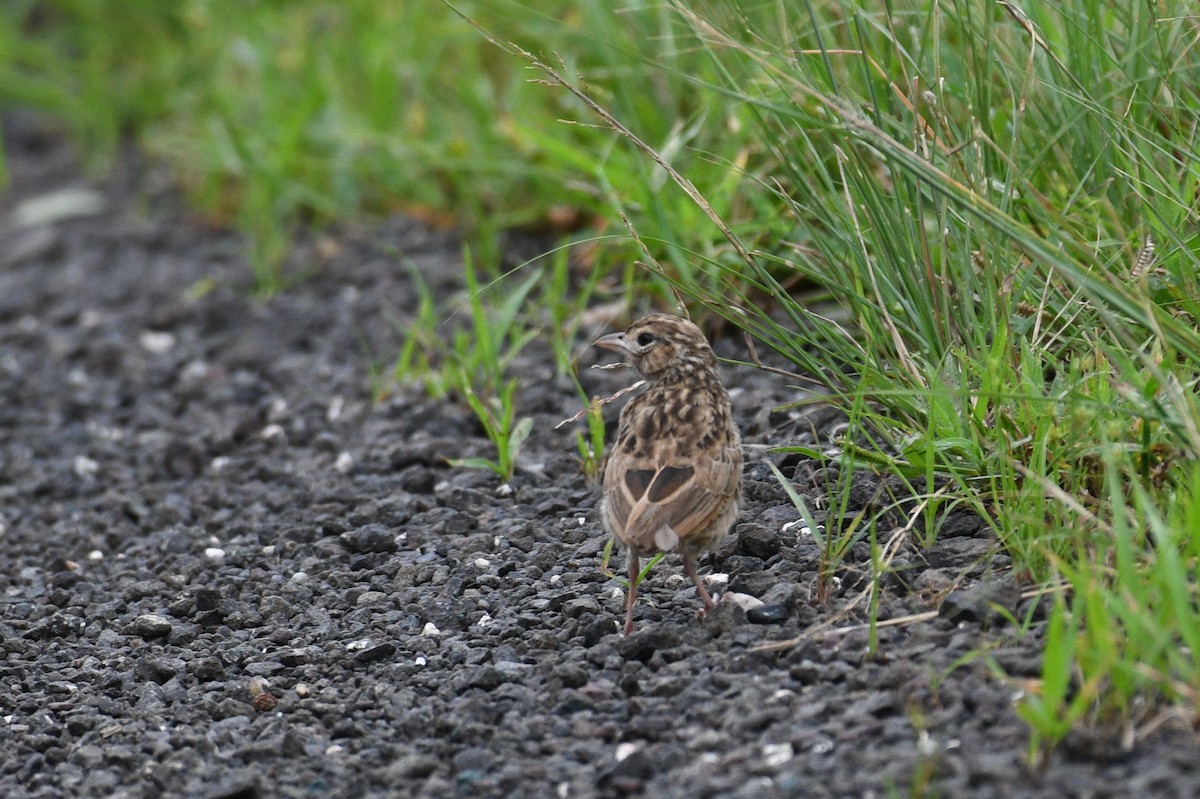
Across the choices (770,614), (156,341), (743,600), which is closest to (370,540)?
(743,600)

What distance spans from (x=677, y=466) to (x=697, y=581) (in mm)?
331

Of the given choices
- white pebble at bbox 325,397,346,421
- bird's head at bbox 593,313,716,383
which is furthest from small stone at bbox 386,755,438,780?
white pebble at bbox 325,397,346,421

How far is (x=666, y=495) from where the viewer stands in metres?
4.12

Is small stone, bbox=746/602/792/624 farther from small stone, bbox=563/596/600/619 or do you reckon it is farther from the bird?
small stone, bbox=563/596/600/619

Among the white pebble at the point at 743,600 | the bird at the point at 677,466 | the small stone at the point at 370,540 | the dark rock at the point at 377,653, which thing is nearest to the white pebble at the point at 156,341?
the small stone at the point at 370,540

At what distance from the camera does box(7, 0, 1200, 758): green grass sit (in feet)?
11.6

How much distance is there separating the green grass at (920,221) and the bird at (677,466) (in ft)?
0.78

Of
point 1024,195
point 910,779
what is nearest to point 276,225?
point 1024,195

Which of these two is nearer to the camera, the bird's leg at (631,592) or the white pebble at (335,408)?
the bird's leg at (631,592)

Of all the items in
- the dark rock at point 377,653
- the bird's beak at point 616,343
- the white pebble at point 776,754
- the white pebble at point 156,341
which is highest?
the bird's beak at point 616,343

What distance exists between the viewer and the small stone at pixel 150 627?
450 cm

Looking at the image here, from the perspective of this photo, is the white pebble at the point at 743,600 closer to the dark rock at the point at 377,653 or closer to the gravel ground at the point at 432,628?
the gravel ground at the point at 432,628

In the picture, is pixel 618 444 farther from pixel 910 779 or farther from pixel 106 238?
pixel 106 238

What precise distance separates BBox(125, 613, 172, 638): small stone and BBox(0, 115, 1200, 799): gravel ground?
10mm
